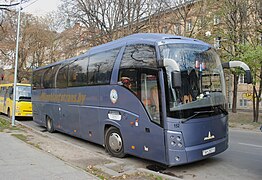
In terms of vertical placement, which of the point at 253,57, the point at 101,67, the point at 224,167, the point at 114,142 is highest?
the point at 253,57

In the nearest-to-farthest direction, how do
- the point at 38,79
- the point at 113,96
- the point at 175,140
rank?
the point at 175,140 < the point at 113,96 < the point at 38,79

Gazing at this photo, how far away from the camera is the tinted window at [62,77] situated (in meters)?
11.6

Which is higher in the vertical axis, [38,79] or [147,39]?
[147,39]

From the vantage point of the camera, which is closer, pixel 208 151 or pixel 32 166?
pixel 32 166

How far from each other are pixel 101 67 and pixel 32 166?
3.71m

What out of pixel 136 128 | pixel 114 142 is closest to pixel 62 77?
pixel 114 142

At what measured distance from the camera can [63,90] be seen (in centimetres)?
1174

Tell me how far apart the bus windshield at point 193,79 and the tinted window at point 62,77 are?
19.9 feet

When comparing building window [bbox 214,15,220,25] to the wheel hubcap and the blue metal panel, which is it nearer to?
the blue metal panel

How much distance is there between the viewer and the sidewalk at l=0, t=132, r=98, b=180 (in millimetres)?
5801

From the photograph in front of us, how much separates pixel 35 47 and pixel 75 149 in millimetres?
29708

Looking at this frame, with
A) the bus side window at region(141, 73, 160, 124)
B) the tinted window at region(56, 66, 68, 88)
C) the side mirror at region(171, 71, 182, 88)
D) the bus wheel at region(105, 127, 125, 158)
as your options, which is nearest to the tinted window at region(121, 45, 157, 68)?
the bus side window at region(141, 73, 160, 124)

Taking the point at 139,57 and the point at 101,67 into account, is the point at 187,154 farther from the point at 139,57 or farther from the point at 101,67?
the point at 101,67

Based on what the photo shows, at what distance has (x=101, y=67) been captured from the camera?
8.91 metres
